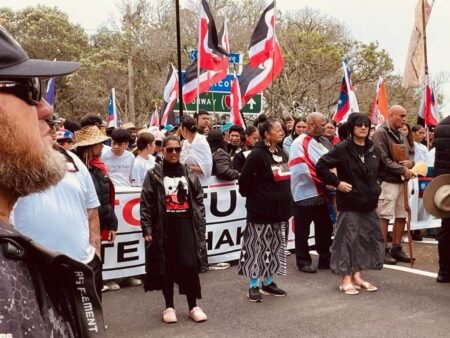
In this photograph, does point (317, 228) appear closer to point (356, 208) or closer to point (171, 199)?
point (356, 208)

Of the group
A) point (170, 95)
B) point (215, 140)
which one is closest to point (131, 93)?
point (170, 95)

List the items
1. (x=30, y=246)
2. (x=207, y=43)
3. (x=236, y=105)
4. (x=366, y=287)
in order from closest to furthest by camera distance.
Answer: (x=30, y=246) < (x=366, y=287) < (x=207, y=43) < (x=236, y=105)

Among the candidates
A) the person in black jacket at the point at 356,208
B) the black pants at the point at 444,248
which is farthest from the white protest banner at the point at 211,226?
the black pants at the point at 444,248

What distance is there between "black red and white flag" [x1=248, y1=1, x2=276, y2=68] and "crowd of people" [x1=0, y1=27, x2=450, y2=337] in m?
1.47

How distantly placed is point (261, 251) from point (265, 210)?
16.8 inches

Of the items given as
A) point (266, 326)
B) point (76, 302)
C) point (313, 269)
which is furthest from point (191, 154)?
point (76, 302)

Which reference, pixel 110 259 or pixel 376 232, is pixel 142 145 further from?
pixel 376 232

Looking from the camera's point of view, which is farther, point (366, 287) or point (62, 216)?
point (366, 287)

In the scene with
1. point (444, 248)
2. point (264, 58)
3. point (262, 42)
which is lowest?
point (444, 248)

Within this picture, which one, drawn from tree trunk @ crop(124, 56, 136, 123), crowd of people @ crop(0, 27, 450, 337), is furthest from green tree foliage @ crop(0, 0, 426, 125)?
crowd of people @ crop(0, 27, 450, 337)

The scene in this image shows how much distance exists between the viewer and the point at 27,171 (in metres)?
1.08

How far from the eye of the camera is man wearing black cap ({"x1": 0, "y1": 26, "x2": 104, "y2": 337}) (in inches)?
36.4

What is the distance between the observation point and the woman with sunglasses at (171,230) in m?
4.86

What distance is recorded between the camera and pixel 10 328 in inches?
34.6
